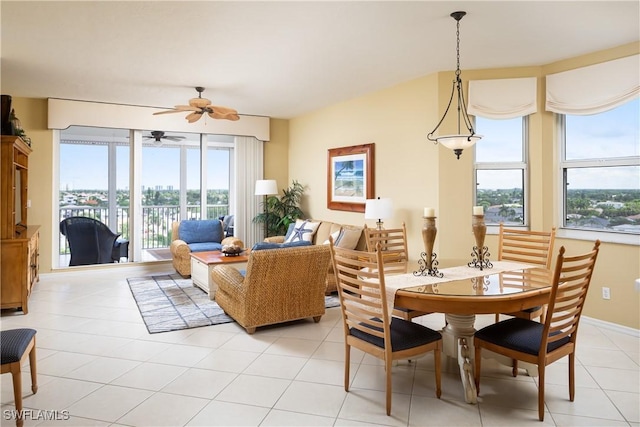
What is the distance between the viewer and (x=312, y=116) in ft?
23.8

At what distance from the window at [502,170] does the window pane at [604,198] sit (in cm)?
47

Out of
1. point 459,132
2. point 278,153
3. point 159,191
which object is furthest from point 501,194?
point 159,191

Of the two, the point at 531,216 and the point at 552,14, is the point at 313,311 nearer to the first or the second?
the point at 531,216

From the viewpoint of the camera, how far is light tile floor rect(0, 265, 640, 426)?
8.03 feet

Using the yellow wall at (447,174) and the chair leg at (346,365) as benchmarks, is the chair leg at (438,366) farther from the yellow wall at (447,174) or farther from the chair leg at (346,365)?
the yellow wall at (447,174)

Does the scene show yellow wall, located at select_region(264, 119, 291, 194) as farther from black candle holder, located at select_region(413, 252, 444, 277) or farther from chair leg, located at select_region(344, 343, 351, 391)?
chair leg, located at select_region(344, 343, 351, 391)

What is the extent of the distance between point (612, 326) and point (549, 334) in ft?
7.38

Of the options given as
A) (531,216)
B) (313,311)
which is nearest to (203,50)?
(313,311)

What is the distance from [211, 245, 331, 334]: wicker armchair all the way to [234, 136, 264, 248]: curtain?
11.8 ft

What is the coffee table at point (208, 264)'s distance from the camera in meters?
5.09

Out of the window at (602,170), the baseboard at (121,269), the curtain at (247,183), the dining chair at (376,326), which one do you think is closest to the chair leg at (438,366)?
the dining chair at (376,326)

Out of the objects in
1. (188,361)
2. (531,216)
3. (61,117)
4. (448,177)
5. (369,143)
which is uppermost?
(61,117)

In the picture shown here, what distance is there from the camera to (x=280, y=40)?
12.3ft

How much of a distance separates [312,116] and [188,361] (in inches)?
196
